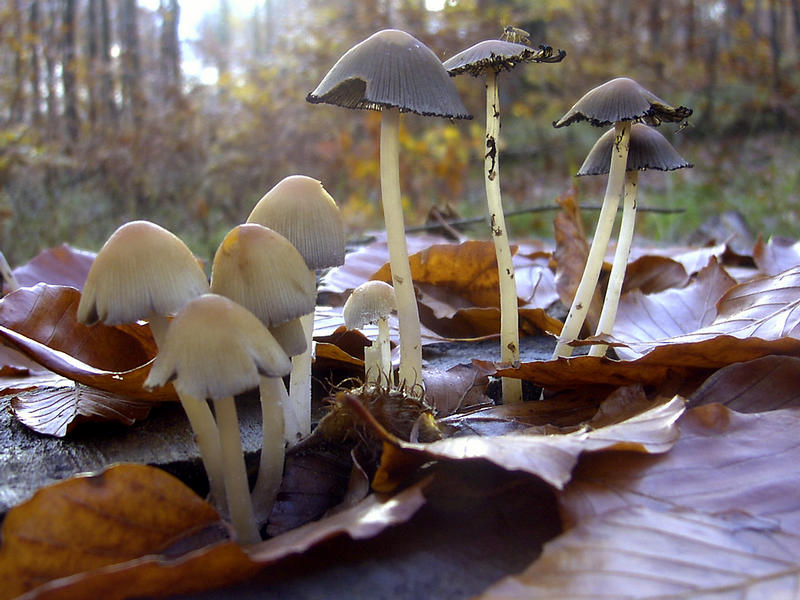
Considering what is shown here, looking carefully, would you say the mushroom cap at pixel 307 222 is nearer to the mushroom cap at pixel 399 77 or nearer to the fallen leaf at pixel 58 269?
the mushroom cap at pixel 399 77

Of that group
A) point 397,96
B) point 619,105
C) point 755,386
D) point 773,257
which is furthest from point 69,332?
point 773,257

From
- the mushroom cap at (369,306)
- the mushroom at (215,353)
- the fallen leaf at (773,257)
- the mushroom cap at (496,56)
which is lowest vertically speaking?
the fallen leaf at (773,257)

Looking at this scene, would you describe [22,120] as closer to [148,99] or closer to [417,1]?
[148,99]

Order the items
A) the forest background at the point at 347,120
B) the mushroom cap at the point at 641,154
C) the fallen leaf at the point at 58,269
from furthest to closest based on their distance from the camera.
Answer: the forest background at the point at 347,120 < the fallen leaf at the point at 58,269 < the mushroom cap at the point at 641,154

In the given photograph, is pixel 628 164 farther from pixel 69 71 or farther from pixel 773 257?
pixel 69 71

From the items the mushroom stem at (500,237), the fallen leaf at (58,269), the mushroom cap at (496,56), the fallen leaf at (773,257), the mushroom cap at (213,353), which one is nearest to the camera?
the mushroom cap at (213,353)

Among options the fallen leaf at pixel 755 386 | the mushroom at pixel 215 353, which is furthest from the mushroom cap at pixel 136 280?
the fallen leaf at pixel 755 386

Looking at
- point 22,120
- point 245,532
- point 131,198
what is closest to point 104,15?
point 22,120
